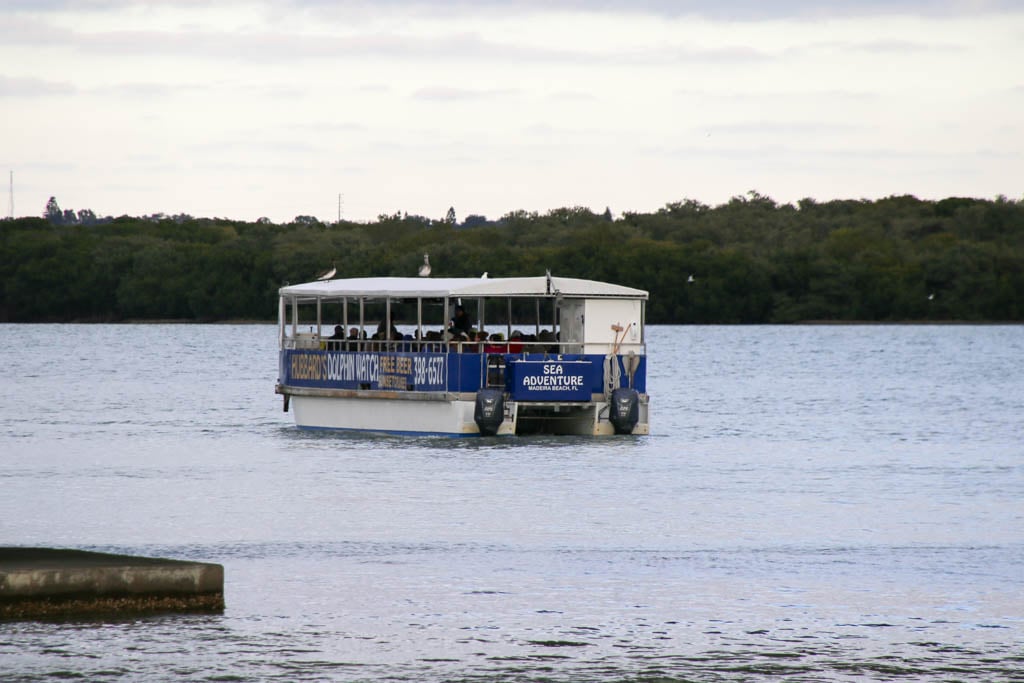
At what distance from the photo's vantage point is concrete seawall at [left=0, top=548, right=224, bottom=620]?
15.2 metres

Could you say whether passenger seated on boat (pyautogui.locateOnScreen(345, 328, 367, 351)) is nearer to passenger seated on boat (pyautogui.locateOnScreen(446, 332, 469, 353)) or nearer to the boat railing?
the boat railing

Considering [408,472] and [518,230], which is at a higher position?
→ [518,230]

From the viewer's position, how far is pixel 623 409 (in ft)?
115

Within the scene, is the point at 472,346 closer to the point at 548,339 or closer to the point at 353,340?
the point at 548,339

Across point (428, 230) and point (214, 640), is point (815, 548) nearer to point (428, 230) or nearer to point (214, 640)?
point (214, 640)

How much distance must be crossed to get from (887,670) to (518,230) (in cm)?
17465

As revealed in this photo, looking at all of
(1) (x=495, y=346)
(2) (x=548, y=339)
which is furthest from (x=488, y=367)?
(2) (x=548, y=339)

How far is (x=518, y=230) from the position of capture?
7416 inches

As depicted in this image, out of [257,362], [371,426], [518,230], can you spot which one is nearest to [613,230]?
[518,230]

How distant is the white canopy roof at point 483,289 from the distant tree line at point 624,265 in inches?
4767

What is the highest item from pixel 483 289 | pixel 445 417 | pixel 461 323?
pixel 483 289

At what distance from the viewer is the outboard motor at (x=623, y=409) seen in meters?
35.1

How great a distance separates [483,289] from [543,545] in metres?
13.6

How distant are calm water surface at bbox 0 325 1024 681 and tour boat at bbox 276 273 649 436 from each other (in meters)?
0.67
